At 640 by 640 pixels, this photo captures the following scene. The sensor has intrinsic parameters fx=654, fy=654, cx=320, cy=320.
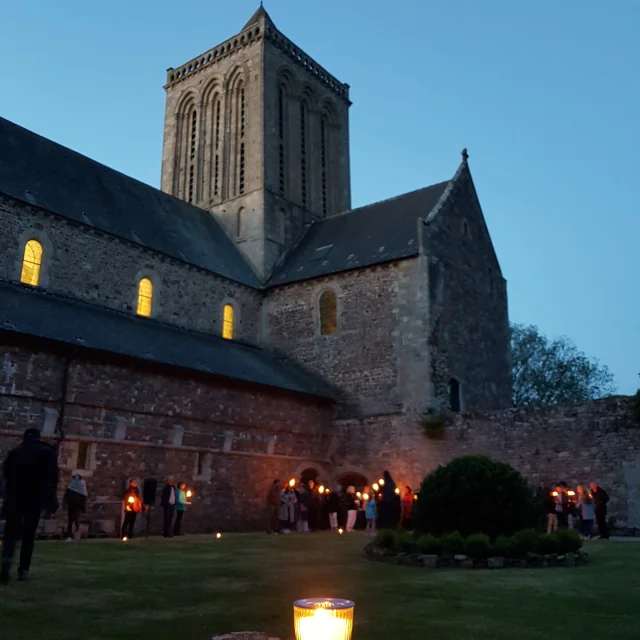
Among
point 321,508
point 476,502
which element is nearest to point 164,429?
point 321,508

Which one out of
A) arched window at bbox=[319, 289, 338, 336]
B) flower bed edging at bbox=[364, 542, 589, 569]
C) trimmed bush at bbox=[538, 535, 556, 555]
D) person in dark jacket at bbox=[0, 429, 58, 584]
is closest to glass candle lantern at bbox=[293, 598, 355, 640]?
person in dark jacket at bbox=[0, 429, 58, 584]

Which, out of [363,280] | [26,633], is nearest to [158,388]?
[363,280]

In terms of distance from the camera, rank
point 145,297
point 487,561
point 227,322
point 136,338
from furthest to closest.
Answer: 1. point 227,322
2. point 145,297
3. point 136,338
4. point 487,561

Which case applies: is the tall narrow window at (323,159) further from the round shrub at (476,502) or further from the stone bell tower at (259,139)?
the round shrub at (476,502)

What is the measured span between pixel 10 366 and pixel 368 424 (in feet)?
41.0

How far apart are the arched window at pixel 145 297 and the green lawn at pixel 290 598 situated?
13.5 m

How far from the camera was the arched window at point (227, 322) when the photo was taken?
27.2m

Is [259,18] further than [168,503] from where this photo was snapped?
Yes

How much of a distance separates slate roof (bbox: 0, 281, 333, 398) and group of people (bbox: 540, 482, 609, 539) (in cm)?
954

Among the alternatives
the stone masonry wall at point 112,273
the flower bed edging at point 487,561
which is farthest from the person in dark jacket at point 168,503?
the stone masonry wall at point 112,273

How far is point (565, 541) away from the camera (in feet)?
35.2

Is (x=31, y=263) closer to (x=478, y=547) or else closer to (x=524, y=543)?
(x=478, y=547)

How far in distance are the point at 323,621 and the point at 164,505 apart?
541 inches

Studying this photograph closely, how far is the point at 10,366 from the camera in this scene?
16.5 metres
